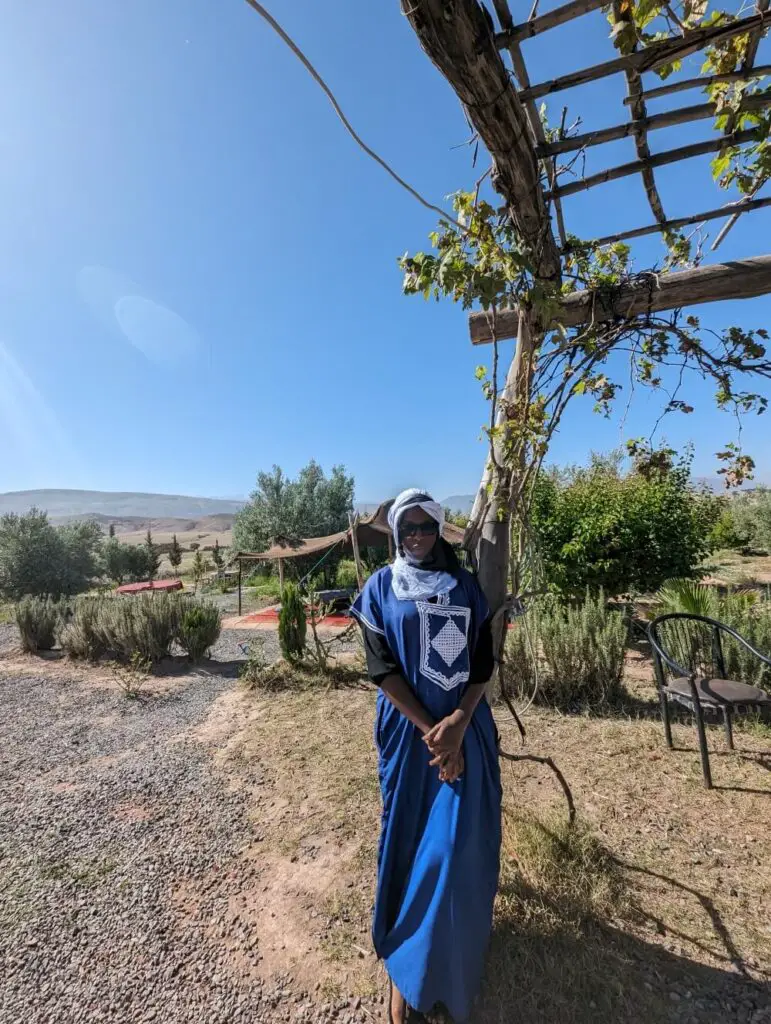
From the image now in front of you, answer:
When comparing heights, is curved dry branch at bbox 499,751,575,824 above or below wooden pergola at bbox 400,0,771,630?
below

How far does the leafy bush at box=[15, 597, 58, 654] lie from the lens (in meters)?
8.80

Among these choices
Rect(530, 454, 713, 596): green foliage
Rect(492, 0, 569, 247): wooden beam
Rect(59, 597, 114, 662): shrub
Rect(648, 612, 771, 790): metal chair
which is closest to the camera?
Rect(492, 0, 569, 247): wooden beam

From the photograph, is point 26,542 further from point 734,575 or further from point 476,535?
point 734,575

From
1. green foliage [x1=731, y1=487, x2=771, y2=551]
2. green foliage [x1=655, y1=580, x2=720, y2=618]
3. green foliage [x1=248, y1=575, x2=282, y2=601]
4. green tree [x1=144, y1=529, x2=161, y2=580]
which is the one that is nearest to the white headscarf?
green foliage [x1=655, y1=580, x2=720, y2=618]

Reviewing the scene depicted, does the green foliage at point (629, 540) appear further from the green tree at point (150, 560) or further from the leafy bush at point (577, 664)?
the green tree at point (150, 560)

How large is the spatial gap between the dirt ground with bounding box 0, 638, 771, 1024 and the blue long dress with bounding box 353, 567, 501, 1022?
0.88 feet

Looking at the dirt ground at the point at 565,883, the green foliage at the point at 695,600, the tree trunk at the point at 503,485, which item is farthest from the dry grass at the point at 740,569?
the tree trunk at the point at 503,485

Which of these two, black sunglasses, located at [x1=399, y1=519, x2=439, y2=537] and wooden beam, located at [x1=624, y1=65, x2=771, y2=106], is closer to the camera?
wooden beam, located at [x1=624, y1=65, x2=771, y2=106]

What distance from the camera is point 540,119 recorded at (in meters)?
1.89

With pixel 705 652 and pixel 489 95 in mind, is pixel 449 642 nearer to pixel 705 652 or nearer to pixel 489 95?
pixel 489 95

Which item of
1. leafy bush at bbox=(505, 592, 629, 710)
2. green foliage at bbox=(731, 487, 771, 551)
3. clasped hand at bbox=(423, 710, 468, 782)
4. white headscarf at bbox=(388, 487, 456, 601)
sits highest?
green foliage at bbox=(731, 487, 771, 551)

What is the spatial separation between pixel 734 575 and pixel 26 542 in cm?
2525

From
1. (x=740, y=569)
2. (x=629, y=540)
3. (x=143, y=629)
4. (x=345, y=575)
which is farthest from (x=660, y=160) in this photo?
(x=345, y=575)

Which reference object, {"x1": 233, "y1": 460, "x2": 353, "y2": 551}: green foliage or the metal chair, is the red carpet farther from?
{"x1": 233, "y1": 460, "x2": 353, "y2": 551}: green foliage
